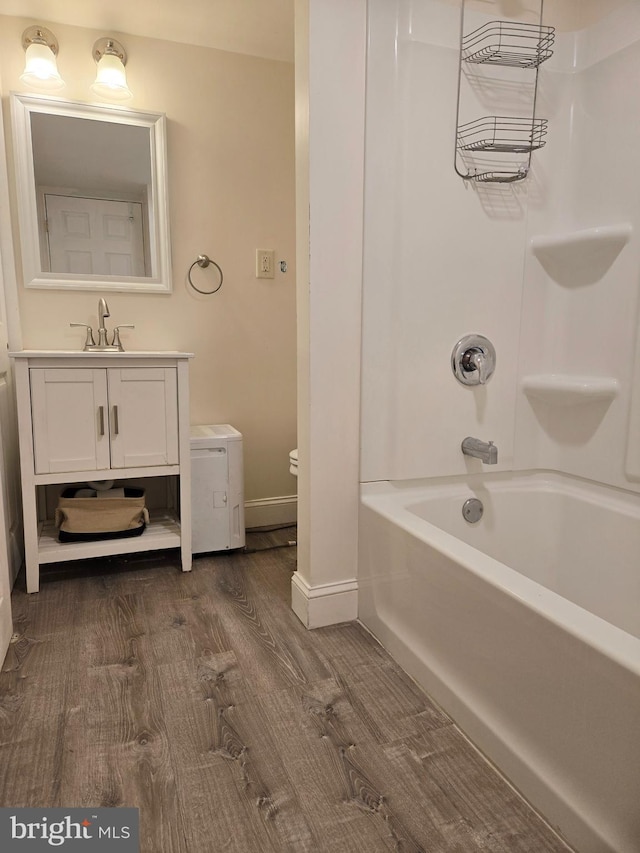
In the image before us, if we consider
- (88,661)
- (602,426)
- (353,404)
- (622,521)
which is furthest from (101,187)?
(622,521)

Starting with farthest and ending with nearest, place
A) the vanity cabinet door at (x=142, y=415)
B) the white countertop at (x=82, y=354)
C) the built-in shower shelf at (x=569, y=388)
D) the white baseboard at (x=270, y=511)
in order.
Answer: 1. the white baseboard at (x=270, y=511)
2. the vanity cabinet door at (x=142, y=415)
3. the white countertop at (x=82, y=354)
4. the built-in shower shelf at (x=569, y=388)

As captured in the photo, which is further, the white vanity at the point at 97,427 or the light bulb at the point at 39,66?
the light bulb at the point at 39,66

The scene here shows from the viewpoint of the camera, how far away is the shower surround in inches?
64.1

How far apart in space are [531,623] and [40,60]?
8.16ft

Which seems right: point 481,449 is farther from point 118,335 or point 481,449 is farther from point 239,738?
point 118,335

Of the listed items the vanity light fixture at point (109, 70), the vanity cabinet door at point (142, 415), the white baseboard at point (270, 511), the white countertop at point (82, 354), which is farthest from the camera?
the white baseboard at point (270, 511)

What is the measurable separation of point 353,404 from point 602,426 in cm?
78

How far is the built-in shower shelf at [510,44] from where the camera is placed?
1.69 m

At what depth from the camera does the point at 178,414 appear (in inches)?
85.3

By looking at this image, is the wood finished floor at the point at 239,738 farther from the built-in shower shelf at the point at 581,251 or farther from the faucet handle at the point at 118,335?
the built-in shower shelf at the point at 581,251

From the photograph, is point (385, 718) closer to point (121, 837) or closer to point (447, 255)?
point (121, 837)

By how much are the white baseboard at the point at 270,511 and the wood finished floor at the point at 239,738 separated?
2.74 feet

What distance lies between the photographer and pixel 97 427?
2068mm

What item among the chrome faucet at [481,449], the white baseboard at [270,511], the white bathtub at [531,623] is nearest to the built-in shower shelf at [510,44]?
the chrome faucet at [481,449]
